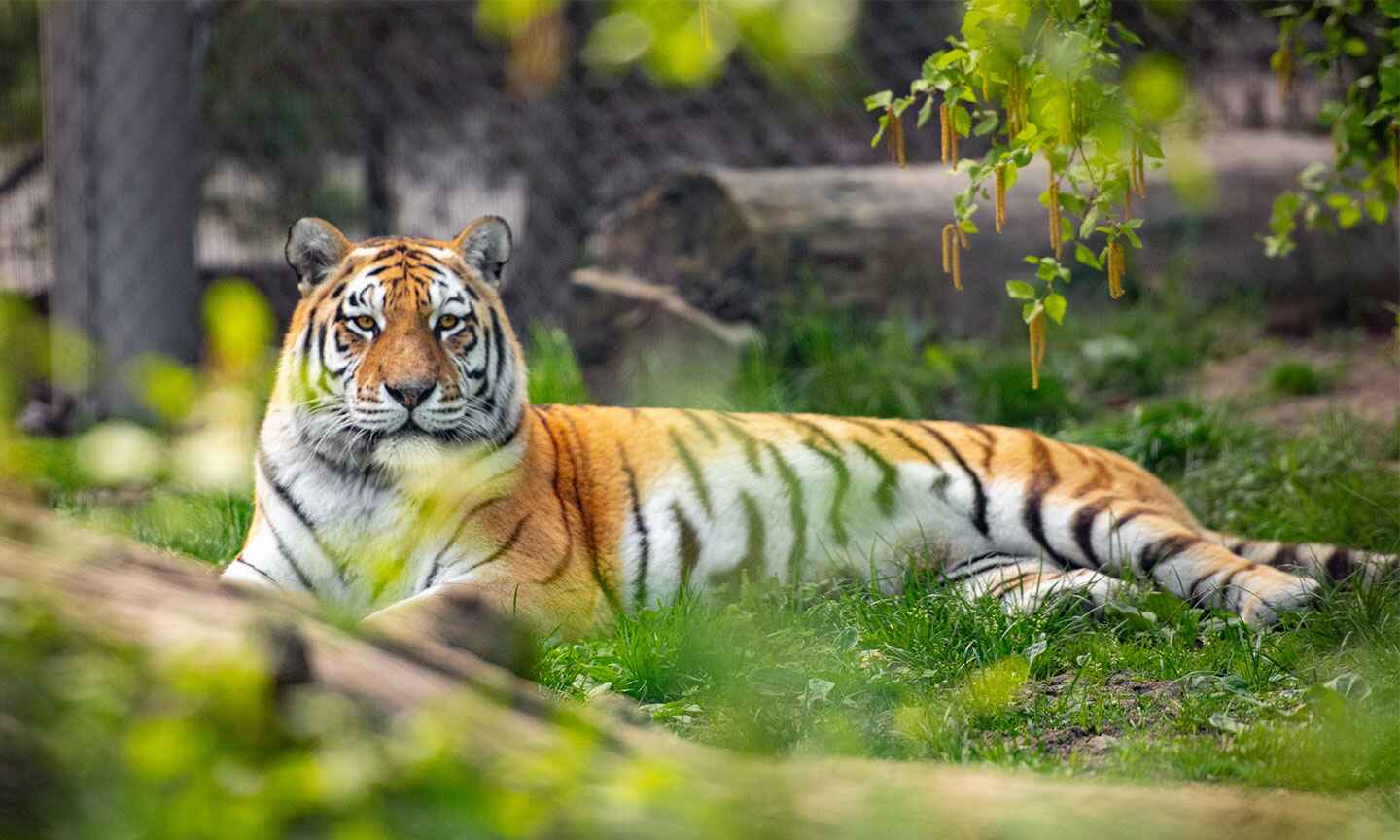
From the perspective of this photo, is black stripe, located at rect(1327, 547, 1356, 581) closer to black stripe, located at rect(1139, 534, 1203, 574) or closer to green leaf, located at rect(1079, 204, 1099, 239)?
black stripe, located at rect(1139, 534, 1203, 574)

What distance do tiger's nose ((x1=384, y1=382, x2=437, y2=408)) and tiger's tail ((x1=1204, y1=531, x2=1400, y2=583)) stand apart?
2.30 meters

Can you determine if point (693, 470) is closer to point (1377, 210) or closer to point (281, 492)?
point (281, 492)

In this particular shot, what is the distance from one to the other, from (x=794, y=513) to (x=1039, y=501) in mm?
733

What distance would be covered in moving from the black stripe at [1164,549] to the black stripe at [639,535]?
1.40 m

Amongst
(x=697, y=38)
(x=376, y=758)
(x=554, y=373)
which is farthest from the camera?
(x=554, y=373)

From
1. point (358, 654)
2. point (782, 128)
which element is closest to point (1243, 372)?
point (782, 128)

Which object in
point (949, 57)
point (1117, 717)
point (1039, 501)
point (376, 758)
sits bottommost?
point (1117, 717)

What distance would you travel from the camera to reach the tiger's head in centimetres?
362

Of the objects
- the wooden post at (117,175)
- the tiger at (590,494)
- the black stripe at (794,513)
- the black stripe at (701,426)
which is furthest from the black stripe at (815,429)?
the wooden post at (117,175)

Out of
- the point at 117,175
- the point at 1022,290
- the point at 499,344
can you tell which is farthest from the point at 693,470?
the point at 117,175

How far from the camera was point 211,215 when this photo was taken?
810 cm

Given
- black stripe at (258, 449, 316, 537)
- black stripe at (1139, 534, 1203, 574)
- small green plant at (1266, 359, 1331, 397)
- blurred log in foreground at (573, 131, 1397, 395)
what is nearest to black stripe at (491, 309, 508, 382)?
black stripe at (258, 449, 316, 537)

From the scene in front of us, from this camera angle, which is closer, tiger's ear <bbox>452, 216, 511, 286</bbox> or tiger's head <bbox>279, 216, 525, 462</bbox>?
tiger's head <bbox>279, 216, 525, 462</bbox>

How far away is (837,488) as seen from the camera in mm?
4258
